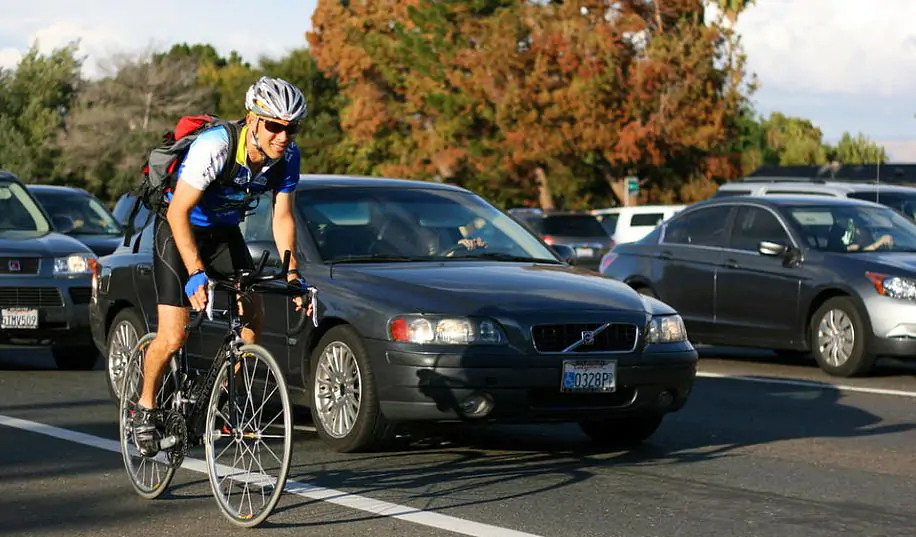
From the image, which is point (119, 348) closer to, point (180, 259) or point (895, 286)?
point (180, 259)

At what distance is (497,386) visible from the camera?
866 centimetres

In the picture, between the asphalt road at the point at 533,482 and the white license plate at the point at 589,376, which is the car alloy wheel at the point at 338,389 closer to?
the asphalt road at the point at 533,482

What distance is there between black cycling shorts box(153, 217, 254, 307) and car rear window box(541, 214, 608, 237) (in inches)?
1042

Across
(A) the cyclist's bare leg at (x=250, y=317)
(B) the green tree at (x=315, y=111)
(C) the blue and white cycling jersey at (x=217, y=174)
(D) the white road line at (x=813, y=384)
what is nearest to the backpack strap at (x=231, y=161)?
(C) the blue and white cycling jersey at (x=217, y=174)

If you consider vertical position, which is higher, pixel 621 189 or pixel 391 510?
pixel 621 189

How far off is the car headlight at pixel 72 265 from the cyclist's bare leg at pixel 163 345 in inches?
299

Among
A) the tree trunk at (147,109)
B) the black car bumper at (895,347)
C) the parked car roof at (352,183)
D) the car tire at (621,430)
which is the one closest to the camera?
the car tire at (621,430)

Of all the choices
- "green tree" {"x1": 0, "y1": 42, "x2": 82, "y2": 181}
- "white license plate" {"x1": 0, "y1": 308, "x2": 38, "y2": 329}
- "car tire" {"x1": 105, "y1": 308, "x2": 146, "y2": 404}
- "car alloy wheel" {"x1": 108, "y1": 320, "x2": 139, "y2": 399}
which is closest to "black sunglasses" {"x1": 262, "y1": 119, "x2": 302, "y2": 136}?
"car tire" {"x1": 105, "y1": 308, "x2": 146, "y2": 404}

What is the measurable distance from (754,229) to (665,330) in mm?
6775

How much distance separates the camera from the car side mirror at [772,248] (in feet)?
49.1

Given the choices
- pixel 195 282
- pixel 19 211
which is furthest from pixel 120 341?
pixel 19 211

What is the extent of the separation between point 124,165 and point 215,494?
88361 millimetres

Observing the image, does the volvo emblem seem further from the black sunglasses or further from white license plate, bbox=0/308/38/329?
white license plate, bbox=0/308/38/329

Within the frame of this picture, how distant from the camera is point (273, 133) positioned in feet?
23.9
